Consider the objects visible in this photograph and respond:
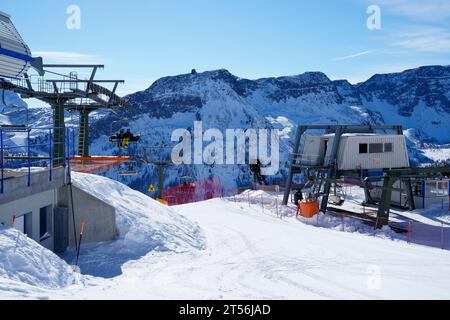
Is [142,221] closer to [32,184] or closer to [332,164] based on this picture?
[32,184]

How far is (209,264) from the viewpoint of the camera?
12469 millimetres

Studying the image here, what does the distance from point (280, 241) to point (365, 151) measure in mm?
Answer: 12148

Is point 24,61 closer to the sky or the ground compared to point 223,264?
closer to the sky

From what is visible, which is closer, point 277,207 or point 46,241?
point 46,241

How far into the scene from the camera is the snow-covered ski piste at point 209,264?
871 cm

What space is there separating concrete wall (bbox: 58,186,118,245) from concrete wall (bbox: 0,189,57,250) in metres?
0.54

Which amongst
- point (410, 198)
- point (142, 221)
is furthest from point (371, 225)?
point (142, 221)

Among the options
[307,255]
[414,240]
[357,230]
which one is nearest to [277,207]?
[357,230]

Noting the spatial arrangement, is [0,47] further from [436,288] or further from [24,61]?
[436,288]

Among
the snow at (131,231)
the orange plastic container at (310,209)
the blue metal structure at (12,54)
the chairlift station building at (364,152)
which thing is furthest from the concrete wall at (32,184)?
the chairlift station building at (364,152)

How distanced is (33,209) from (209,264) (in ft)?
16.5

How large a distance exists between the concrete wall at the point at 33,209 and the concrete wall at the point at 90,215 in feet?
1.78

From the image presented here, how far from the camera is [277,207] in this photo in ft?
87.2
